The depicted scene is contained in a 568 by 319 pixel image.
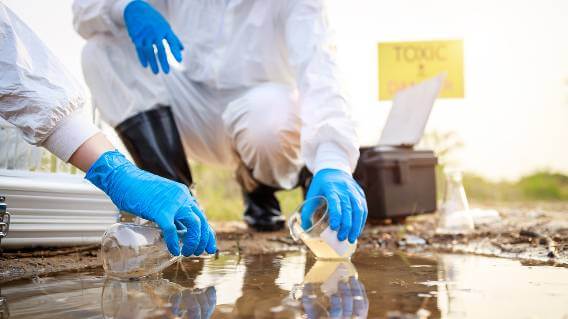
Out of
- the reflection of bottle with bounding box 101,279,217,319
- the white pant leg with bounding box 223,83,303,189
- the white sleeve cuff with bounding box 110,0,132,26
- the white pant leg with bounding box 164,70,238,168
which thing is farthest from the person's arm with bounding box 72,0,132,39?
the reflection of bottle with bounding box 101,279,217,319

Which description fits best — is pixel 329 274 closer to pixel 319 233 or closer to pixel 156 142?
pixel 319 233

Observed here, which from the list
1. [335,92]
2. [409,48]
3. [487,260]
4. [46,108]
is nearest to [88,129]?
[46,108]

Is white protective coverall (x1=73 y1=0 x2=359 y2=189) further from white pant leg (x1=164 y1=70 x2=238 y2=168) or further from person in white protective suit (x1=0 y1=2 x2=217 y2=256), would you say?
person in white protective suit (x1=0 y1=2 x2=217 y2=256)

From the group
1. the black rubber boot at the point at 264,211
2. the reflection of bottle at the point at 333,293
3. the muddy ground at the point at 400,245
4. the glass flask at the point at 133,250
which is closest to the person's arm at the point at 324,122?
the reflection of bottle at the point at 333,293

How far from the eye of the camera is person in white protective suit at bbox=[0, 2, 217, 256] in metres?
1.29

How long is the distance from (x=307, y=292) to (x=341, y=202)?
0.50m

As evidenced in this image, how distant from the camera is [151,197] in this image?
4.39 feet

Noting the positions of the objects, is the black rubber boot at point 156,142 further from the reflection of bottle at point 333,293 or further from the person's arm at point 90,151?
the reflection of bottle at point 333,293

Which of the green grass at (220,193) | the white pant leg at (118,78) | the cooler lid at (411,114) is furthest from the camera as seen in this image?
the green grass at (220,193)

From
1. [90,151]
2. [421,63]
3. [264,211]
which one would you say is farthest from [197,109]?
[421,63]

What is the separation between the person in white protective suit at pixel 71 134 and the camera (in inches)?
50.7

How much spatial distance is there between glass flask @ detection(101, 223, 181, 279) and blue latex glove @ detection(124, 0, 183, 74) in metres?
0.92

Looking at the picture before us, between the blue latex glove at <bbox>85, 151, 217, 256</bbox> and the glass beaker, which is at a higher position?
the blue latex glove at <bbox>85, 151, 217, 256</bbox>

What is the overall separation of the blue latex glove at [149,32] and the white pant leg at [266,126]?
0.36 m
